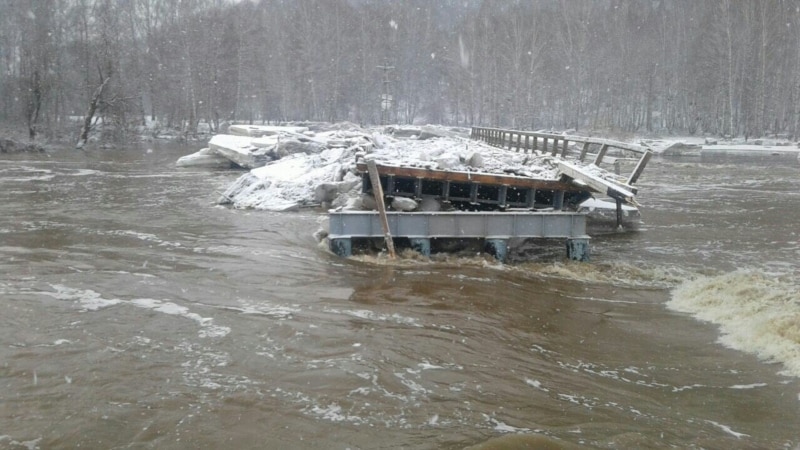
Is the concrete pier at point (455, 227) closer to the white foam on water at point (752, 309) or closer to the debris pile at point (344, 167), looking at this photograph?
the debris pile at point (344, 167)

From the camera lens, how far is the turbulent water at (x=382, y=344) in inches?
229

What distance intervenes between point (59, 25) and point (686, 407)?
2269 inches

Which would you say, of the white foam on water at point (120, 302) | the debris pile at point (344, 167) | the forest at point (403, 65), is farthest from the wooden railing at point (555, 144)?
the forest at point (403, 65)

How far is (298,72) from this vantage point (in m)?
75.1

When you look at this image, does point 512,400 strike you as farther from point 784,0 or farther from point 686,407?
point 784,0

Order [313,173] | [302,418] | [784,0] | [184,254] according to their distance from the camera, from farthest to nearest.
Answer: [784,0] < [313,173] < [184,254] < [302,418]

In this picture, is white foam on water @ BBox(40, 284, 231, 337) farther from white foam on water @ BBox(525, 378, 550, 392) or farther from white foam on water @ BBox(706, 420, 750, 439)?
white foam on water @ BBox(706, 420, 750, 439)

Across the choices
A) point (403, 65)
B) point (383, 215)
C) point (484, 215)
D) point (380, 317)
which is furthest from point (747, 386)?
point (403, 65)

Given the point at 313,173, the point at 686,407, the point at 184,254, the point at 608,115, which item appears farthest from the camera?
the point at 608,115

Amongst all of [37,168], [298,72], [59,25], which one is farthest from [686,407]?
[298,72]

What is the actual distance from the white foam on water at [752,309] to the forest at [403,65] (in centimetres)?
4667

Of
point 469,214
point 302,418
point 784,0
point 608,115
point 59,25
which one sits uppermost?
point 784,0

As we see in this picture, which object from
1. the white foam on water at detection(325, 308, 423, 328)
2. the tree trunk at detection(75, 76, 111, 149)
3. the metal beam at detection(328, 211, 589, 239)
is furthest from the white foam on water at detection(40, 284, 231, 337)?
the tree trunk at detection(75, 76, 111, 149)

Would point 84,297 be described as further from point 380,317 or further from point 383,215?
point 383,215
